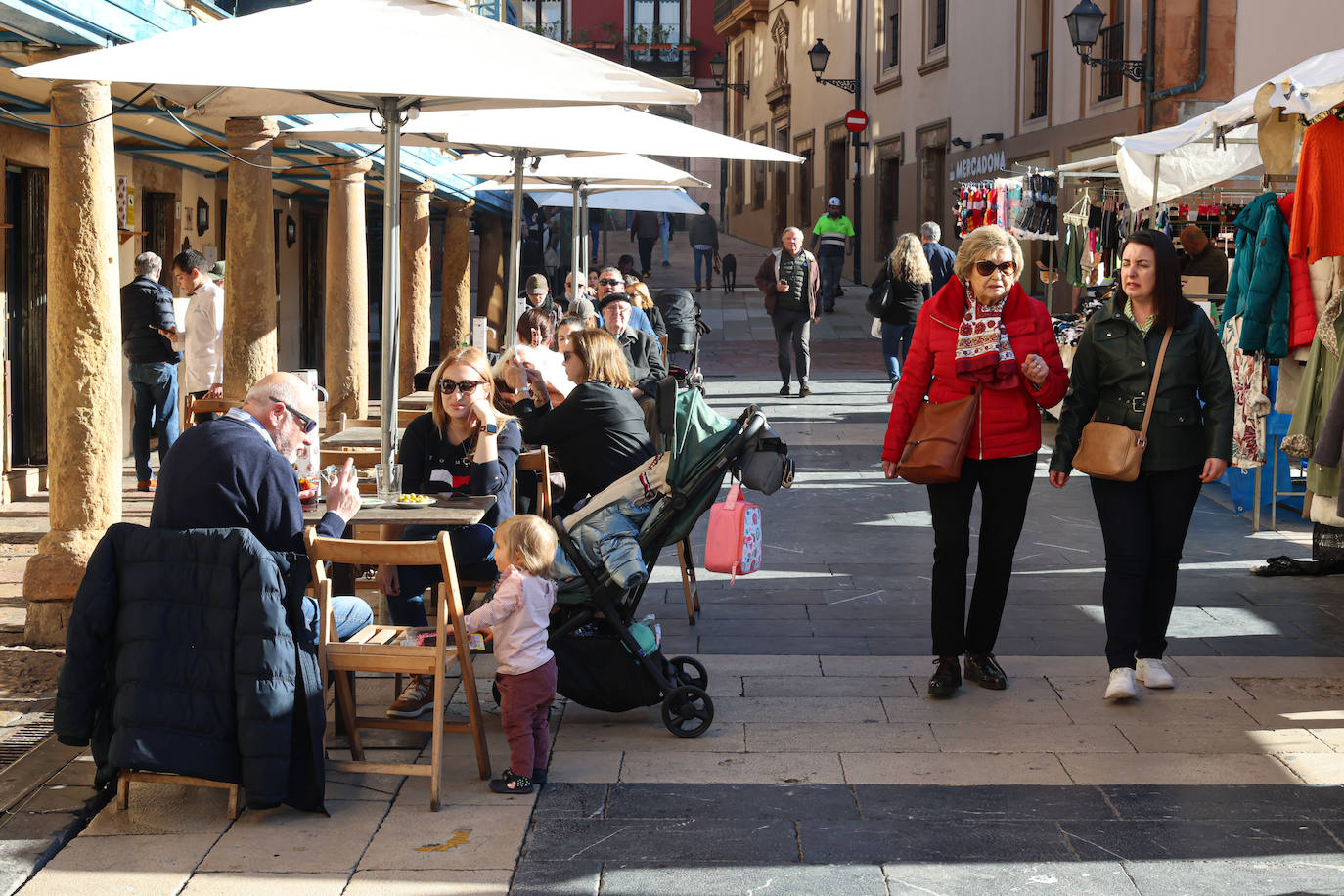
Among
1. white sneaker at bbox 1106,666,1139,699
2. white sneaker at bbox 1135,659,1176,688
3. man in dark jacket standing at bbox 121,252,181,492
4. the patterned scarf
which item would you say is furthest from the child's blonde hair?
man in dark jacket standing at bbox 121,252,181,492

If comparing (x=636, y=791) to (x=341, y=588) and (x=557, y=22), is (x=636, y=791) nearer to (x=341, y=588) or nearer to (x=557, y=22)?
(x=341, y=588)

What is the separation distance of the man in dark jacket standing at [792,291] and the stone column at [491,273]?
369 inches

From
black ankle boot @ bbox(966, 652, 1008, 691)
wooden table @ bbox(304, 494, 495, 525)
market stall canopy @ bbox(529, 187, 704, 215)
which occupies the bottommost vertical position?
black ankle boot @ bbox(966, 652, 1008, 691)

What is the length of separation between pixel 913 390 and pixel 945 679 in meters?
1.05

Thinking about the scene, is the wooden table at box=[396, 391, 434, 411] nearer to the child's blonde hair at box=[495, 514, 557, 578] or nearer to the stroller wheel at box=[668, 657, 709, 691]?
the stroller wheel at box=[668, 657, 709, 691]

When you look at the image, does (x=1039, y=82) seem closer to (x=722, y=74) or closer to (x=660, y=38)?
(x=722, y=74)

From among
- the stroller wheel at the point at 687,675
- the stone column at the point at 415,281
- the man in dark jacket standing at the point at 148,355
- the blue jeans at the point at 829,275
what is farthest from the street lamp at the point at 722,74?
the stroller wheel at the point at 687,675

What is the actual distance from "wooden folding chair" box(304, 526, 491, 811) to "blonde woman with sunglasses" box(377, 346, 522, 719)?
0.90 meters

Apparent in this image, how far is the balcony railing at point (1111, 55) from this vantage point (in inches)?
743

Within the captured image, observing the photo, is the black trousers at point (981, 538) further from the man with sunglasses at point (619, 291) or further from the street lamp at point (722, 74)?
the street lamp at point (722, 74)

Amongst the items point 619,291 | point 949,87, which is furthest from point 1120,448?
point 949,87

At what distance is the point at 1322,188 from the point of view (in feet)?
21.0

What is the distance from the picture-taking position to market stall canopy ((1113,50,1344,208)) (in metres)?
7.43

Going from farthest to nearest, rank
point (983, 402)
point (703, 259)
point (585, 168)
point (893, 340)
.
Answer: point (703, 259), point (893, 340), point (585, 168), point (983, 402)
